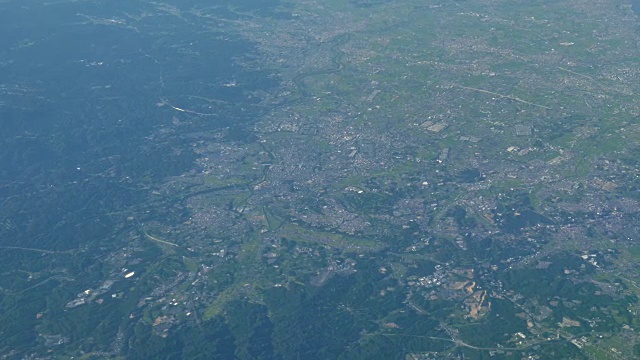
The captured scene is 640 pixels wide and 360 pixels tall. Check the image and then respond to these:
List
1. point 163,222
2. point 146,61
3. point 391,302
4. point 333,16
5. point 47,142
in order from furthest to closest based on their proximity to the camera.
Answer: point 333,16
point 146,61
point 47,142
point 163,222
point 391,302

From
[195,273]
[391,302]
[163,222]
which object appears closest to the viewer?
[391,302]

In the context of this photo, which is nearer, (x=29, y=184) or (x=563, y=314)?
(x=563, y=314)

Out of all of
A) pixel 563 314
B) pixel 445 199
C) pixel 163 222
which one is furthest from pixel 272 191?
pixel 563 314

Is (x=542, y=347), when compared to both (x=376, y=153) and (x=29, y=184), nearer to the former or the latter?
(x=376, y=153)

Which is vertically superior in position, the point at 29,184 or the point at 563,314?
the point at 563,314

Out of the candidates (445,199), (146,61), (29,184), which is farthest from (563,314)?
(146,61)

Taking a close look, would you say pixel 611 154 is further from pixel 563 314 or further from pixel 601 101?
pixel 563 314
